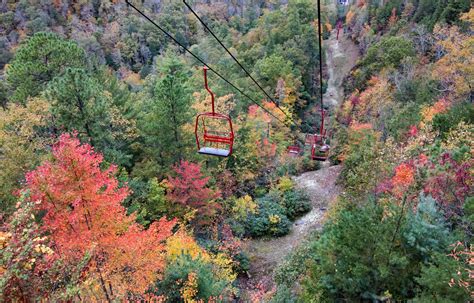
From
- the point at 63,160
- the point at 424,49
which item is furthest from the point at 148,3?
the point at 63,160

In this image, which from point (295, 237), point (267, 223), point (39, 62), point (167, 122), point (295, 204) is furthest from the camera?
point (295, 204)

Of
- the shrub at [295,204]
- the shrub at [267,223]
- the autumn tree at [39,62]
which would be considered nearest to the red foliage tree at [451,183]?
the shrub at [267,223]

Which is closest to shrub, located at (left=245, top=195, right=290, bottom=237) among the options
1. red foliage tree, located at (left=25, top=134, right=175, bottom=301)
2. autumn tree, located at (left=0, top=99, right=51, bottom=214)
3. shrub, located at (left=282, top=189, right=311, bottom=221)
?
shrub, located at (left=282, top=189, right=311, bottom=221)

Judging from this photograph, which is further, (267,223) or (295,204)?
(295,204)

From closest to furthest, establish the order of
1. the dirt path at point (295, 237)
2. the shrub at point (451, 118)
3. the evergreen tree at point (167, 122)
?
the shrub at point (451, 118), the evergreen tree at point (167, 122), the dirt path at point (295, 237)

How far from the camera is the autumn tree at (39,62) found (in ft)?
83.6

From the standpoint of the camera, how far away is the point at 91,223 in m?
15.7

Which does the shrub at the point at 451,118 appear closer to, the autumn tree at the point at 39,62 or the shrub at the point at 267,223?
the shrub at the point at 267,223

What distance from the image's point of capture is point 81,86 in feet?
67.4

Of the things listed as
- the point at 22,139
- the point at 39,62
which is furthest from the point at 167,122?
the point at 39,62

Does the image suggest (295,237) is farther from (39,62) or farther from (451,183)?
(39,62)

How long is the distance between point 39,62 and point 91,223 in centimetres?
1634

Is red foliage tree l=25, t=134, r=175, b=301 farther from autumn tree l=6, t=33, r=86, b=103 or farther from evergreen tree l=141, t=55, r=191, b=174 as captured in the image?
autumn tree l=6, t=33, r=86, b=103

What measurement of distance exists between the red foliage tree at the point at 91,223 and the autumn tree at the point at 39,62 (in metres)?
13.6
